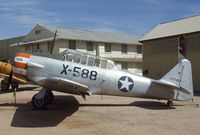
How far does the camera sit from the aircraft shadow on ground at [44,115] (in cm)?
1095

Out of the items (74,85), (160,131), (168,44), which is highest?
(168,44)

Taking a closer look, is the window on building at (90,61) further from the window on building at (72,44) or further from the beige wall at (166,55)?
the window on building at (72,44)

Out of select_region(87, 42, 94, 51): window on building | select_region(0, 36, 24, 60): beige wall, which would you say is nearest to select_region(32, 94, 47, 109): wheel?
select_region(87, 42, 94, 51): window on building

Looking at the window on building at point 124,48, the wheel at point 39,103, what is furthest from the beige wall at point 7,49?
the wheel at point 39,103

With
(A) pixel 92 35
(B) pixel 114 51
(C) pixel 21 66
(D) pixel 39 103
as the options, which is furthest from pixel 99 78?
(A) pixel 92 35

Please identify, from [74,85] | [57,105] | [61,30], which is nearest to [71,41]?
[61,30]

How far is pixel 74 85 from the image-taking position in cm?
1212

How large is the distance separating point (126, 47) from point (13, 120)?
35.7 meters

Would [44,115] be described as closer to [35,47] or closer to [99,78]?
[99,78]

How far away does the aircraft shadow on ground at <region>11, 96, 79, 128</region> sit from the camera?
10953mm

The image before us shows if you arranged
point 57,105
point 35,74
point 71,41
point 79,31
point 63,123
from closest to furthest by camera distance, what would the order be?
point 63,123
point 35,74
point 57,105
point 71,41
point 79,31

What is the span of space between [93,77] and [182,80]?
393cm

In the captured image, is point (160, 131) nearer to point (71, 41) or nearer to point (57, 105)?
point (57, 105)

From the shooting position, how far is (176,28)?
30562 millimetres
